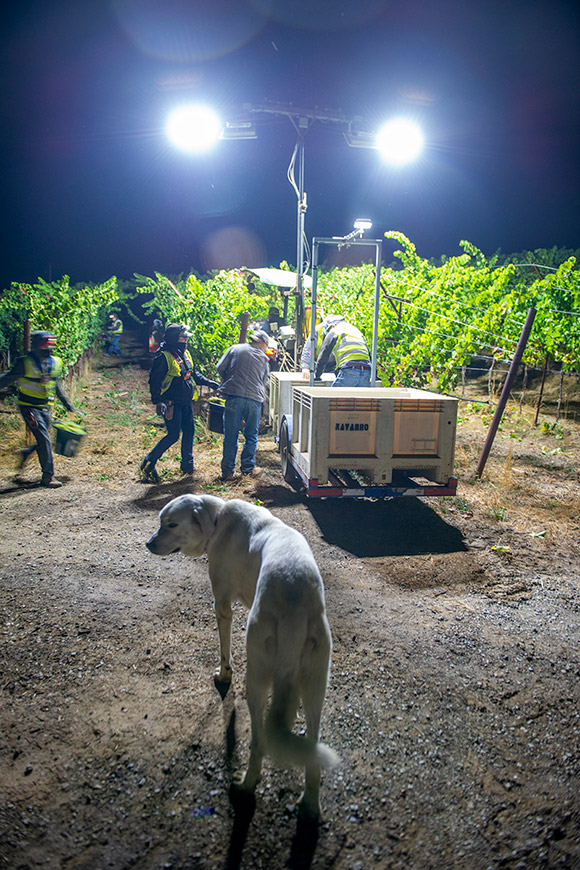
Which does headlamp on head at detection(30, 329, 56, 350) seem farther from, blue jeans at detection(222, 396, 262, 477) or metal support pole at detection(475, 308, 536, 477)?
metal support pole at detection(475, 308, 536, 477)

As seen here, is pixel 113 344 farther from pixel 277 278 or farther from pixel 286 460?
pixel 286 460

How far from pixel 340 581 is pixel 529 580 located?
1.85 meters

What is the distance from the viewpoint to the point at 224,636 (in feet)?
10.6

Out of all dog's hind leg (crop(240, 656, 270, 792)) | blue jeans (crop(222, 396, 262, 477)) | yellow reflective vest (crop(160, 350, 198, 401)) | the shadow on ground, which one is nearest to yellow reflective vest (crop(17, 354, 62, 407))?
yellow reflective vest (crop(160, 350, 198, 401))

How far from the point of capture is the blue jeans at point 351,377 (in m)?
7.64

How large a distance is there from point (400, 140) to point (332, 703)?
10.0 metres

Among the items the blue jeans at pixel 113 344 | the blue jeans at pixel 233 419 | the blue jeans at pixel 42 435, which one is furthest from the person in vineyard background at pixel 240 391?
the blue jeans at pixel 113 344

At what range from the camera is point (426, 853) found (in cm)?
217

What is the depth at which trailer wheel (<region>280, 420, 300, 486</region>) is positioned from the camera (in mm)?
7883

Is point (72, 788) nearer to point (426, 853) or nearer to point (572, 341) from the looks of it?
point (426, 853)

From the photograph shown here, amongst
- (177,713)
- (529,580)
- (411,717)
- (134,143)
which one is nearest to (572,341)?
(529,580)

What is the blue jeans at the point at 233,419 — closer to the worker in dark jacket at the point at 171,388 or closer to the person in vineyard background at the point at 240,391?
the person in vineyard background at the point at 240,391

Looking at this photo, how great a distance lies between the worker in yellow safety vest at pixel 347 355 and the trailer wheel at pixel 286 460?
3.48ft

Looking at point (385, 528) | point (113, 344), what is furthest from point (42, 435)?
point (113, 344)
